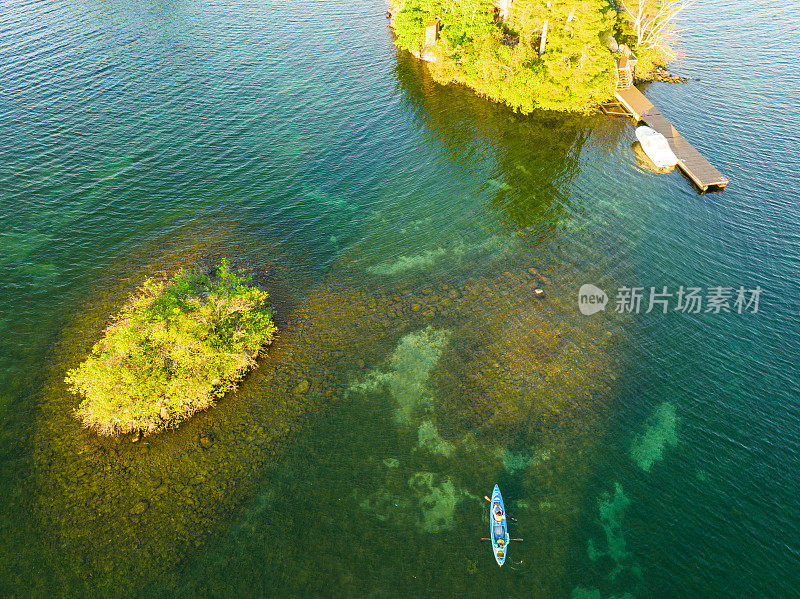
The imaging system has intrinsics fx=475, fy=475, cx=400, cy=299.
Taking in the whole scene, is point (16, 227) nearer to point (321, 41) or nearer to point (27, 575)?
point (27, 575)

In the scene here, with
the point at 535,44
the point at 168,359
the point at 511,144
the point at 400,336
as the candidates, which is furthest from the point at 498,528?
the point at 535,44

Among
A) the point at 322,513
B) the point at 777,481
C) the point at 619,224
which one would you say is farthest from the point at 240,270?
the point at 777,481

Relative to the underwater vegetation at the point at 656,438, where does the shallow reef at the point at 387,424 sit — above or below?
above

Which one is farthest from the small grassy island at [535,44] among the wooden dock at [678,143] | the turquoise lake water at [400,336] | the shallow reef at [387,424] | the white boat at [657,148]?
the shallow reef at [387,424]

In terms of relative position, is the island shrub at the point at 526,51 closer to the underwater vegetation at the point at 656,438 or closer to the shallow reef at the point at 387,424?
the shallow reef at the point at 387,424

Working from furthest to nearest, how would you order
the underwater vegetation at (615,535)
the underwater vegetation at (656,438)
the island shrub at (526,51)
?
the island shrub at (526,51) → the underwater vegetation at (656,438) → the underwater vegetation at (615,535)

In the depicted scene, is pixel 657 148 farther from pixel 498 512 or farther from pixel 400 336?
pixel 498 512
